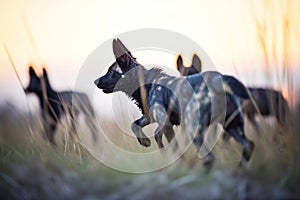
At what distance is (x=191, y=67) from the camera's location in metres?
4.10

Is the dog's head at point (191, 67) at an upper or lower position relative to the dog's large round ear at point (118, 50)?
lower

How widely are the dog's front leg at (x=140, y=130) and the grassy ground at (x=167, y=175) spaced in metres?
0.07

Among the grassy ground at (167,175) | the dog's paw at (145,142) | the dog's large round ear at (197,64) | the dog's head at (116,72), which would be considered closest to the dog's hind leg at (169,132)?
the dog's paw at (145,142)

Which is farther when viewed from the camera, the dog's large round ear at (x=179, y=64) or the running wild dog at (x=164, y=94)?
the dog's large round ear at (x=179, y=64)

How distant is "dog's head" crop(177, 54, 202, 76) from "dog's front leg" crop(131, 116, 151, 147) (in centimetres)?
52

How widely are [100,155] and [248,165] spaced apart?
1.05 metres

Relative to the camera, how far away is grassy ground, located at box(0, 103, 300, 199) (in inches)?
116

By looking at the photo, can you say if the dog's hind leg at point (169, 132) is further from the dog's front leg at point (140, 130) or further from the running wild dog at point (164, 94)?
the dog's front leg at point (140, 130)

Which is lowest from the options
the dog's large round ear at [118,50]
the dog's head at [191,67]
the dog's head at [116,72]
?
the dog's head at [191,67]

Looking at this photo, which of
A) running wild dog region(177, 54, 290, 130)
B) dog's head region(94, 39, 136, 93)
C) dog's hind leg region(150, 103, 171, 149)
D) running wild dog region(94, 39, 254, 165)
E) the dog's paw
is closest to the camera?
running wild dog region(94, 39, 254, 165)

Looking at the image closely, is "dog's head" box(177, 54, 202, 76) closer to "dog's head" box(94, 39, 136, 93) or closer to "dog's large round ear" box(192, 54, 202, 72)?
"dog's large round ear" box(192, 54, 202, 72)

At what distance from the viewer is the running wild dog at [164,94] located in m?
3.26

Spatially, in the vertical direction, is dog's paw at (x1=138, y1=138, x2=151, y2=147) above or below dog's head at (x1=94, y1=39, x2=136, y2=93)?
below

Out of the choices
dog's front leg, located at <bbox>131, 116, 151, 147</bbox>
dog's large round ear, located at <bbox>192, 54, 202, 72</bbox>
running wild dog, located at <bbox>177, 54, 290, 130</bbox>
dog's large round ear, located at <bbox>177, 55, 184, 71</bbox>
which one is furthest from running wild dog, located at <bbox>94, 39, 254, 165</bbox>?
dog's large round ear, located at <bbox>192, 54, 202, 72</bbox>
